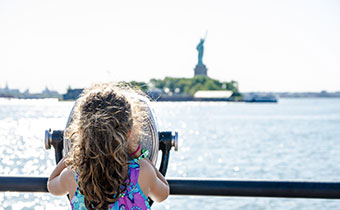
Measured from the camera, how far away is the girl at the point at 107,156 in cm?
116

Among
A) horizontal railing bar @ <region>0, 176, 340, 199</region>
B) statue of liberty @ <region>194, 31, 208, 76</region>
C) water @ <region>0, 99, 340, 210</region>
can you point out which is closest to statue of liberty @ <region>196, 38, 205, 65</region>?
statue of liberty @ <region>194, 31, 208, 76</region>

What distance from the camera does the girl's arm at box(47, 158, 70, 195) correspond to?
1.25m

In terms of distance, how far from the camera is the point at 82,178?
1.17m

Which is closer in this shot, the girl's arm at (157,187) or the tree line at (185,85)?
the girl's arm at (157,187)

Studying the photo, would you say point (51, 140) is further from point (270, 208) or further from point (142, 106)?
point (270, 208)

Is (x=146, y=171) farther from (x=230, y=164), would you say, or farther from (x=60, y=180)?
(x=230, y=164)

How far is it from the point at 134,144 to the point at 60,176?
0.70 ft

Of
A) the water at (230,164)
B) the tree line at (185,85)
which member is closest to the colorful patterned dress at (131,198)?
the water at (230,164)

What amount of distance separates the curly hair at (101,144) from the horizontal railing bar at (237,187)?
0.30 metres

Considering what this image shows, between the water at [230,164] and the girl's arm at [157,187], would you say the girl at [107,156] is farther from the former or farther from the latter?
the water at [230,164]

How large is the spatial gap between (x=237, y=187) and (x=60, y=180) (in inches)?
20.2

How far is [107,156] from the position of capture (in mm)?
1160

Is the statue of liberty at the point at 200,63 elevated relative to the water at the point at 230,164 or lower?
lower

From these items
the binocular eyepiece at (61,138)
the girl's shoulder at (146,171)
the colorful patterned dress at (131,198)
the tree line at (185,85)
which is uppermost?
the binocular eyepiece at (61,138)
